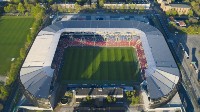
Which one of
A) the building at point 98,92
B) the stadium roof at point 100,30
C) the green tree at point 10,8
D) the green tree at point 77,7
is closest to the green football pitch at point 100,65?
the building at point 98,92

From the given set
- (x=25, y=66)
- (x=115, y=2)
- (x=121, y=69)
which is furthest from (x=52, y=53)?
(x=115, y=2)

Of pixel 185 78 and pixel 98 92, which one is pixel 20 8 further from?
pixel 185 78

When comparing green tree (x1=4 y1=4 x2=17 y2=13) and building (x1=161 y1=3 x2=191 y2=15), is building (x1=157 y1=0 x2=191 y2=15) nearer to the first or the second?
building (x1=161 y1=3 x2=191 y2=15)

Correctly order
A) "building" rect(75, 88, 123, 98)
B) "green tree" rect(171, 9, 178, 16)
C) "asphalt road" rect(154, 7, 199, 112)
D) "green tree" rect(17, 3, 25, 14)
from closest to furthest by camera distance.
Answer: "building" rect(75, 88, 123, 98) → "asphalt road" rect(154, 7, 199, 112) → "green tree" rect(17, 3, 25, 14) → "green tree" rect(171, 9, 178, 16)

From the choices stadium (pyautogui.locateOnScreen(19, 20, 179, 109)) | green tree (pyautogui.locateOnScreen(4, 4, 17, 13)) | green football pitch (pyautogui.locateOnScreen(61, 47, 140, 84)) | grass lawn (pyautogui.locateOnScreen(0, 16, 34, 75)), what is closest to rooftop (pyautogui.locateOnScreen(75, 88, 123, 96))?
stadium (pyautogui.locateOnScreen(19, 20, 179, 109))

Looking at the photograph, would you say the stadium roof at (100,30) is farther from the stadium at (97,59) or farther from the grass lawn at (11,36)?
the grass lawn at (11,36)
